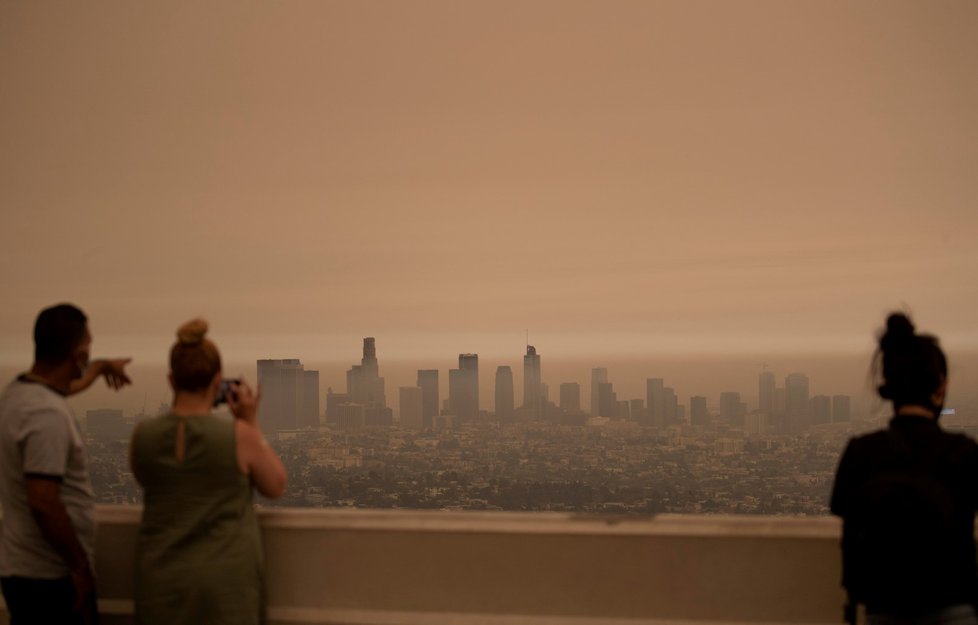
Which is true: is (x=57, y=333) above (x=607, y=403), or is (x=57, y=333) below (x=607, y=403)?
above

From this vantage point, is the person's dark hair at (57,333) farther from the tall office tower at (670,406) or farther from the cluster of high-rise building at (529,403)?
the tall office tower at (670,406)

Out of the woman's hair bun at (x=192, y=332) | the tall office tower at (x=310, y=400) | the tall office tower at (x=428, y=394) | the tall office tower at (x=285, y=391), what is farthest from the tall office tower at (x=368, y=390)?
the woman's hair bun at (x=192, y=332)

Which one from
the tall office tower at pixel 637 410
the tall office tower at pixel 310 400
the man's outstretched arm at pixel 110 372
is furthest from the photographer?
the tall office tower at pixel 637 410

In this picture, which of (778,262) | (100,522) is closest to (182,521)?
(100,522)

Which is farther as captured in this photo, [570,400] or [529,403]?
[570,400]

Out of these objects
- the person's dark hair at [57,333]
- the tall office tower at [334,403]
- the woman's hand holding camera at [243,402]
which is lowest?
the tall office tower at [334,403]

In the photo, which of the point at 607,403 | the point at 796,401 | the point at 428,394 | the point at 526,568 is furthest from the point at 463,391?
the point at 526,568

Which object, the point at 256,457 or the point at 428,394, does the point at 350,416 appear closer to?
the point at 428,394
